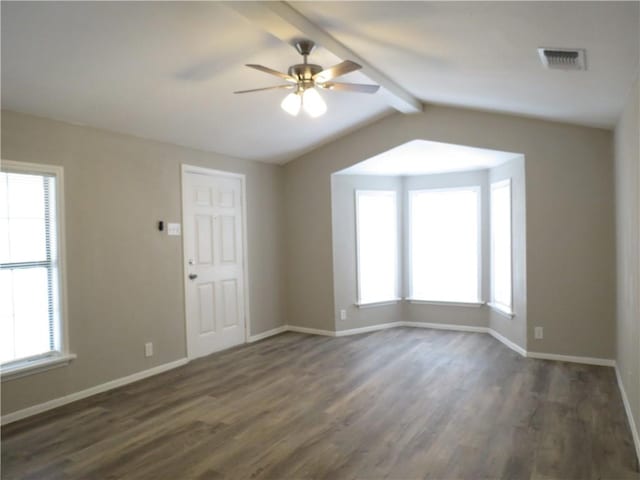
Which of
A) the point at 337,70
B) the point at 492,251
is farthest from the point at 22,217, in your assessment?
the point at 492,251

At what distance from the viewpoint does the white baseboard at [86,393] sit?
3.35 m

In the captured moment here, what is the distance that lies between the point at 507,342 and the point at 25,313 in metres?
4.90

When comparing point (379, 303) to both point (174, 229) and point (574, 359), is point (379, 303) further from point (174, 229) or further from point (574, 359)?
point (174, 229)

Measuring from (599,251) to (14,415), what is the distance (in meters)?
5.39

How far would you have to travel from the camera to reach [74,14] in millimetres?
2482

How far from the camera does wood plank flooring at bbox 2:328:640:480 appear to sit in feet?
8.66

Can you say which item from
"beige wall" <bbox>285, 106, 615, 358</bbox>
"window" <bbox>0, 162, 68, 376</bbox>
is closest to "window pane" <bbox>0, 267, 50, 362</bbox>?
"window" <bbox>0, 162, 68, 376</bbox>

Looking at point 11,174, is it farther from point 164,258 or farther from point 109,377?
point 109,377

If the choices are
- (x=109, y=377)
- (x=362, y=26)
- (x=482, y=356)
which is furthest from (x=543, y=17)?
(x=109, y=377)

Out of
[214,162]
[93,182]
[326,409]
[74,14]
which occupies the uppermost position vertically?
[74,14]

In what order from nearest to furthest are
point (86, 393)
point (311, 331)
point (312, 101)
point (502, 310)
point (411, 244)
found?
point (312, 101) < point (86, 393) < point (502, 310) < point (311, 331) < point (411, 244)

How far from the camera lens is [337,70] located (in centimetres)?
288

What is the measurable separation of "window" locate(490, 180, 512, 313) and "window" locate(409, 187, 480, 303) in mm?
239

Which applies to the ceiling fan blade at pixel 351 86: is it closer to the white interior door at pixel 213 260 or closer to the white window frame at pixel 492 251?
the white interior door at pixel 213 260
